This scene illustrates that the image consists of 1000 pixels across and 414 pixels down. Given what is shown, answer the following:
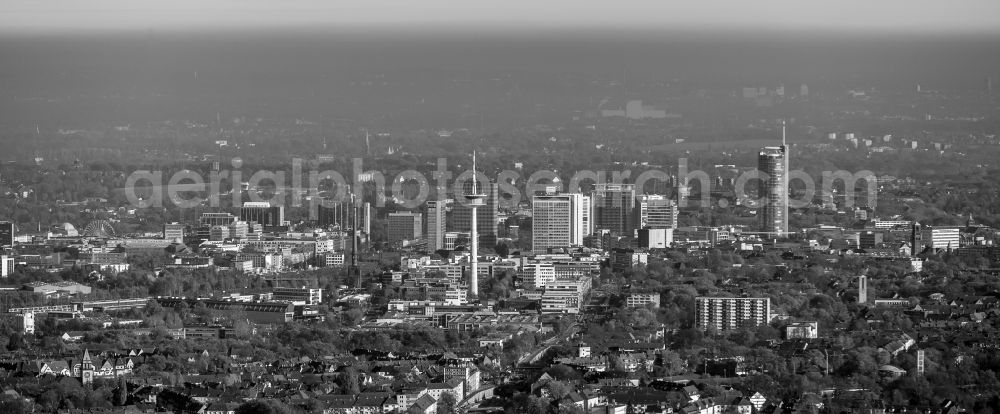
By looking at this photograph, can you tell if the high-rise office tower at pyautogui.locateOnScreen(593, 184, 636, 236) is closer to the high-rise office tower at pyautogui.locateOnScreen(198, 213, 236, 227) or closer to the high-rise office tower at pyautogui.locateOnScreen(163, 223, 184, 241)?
the high-rise office tower at pyautogui.locateOnScreen(198, 213, 236, 227)

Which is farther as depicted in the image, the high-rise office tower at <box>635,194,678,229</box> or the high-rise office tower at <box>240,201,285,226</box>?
the high-rise office tower at <box>240,201,285,226</box>

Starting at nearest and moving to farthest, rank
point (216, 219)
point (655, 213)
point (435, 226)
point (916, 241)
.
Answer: point (916, 241)
point (435, 226)
point (655, 213)
point (216, 219)

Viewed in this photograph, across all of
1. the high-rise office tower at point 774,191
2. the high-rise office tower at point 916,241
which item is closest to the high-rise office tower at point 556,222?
the high-rise office tower at point 774,191

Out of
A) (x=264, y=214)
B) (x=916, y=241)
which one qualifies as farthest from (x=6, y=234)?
(x=916, y=241)

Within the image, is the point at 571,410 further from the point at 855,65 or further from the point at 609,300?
the point at 855,65

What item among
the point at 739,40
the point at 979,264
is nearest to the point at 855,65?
the point at 739,40

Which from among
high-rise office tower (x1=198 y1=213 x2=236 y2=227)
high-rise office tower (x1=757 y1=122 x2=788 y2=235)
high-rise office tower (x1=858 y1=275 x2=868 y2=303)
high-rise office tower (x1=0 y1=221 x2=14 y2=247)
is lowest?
high-rise office tower (x1=858 y1=275 x2=868 y2=303)

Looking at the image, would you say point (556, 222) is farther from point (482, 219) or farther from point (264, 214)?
point (264, 214)

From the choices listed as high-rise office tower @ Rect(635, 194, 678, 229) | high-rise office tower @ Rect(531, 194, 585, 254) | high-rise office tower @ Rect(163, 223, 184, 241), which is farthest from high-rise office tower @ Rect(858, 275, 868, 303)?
high-rise office tower @ Rect(163, 223, 184, 241)
